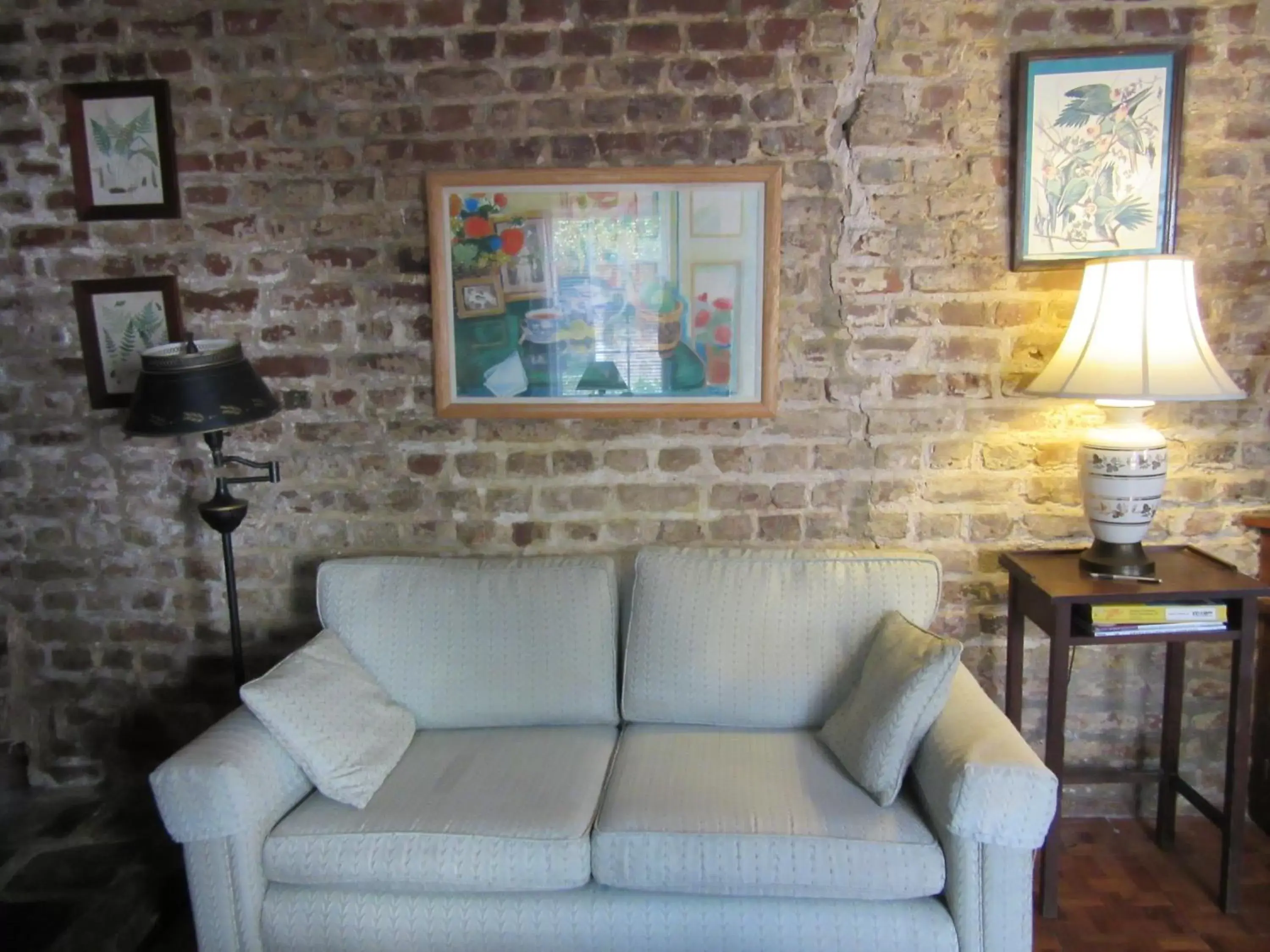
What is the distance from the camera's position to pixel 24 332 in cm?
265

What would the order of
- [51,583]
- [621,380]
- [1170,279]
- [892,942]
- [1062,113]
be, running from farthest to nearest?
1. [51,583]
2. [621,380]
3. [1062,113]
4. [1170,279]
5. [892,942]

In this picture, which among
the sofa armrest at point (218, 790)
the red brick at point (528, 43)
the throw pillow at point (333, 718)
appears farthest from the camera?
the red brick at point (528, 43)

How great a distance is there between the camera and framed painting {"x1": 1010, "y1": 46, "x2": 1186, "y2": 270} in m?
2.36

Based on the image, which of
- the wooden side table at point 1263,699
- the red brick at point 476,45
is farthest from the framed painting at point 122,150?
the wooden side table at point 1263,699

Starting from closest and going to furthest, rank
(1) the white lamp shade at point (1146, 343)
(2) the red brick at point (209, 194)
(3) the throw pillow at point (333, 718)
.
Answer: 1. (3) the throw pillow at point (333, 718)
2. (1) the white lamp shade at point (1146, 343)
3. (2) the red brick at point (209, 194)

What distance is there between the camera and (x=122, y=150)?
2.57m

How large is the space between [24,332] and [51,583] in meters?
0.76

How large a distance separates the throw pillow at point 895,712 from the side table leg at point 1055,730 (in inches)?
13.7

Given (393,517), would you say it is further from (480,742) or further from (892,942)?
(892,942)

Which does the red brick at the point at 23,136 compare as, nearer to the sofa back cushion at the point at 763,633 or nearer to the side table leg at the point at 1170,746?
the sofa back cushion at the point at 763,633

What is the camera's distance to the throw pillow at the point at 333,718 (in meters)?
1.96

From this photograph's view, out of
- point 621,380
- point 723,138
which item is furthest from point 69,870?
point 723,138

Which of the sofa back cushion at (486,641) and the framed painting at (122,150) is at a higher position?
the framed painting at (122,150)

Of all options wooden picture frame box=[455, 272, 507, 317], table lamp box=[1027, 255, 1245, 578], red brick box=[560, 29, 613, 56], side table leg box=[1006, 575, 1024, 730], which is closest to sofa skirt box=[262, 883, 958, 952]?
side table leg box=[1006, 575, 1024, 730]
